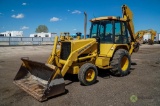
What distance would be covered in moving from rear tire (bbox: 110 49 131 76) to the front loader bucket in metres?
2.96

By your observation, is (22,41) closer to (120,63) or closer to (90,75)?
(120,63)

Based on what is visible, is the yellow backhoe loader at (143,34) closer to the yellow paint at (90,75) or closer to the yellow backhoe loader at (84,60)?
the yellow backhoe loader at (84,60)

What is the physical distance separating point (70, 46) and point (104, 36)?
76.9 inches

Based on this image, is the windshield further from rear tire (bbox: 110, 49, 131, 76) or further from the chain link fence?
the chain link fence

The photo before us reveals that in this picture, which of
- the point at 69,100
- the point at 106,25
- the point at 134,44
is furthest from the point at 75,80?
the point at 134,44

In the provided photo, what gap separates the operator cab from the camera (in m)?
7.54

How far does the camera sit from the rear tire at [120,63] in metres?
7.29

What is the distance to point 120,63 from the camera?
7414mm

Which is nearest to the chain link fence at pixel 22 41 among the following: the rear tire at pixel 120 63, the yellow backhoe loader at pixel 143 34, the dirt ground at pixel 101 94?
the yellow backhoe loader at pixel 143 34

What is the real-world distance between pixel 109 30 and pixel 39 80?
12.4ft

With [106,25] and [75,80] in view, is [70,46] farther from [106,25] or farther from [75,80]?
[106,25]

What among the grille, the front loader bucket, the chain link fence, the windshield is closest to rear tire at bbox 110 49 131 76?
the windshield

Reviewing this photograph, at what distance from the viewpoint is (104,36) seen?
25.3 ft

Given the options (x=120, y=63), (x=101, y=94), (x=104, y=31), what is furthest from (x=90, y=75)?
(x=104, y=31)
